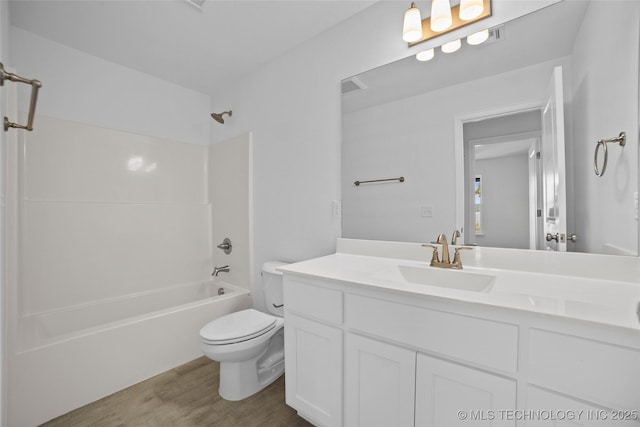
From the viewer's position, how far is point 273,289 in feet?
6.41

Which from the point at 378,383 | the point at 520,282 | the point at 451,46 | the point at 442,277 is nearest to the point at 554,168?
the point at 520,282

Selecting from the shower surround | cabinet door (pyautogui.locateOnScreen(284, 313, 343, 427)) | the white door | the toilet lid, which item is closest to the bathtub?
the shower surround

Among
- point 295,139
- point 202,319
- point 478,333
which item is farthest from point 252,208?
point 478,333

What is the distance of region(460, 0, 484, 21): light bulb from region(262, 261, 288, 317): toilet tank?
1777 mm

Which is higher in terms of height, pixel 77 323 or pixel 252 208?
pixel 252 208

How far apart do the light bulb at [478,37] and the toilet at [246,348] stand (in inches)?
68.1

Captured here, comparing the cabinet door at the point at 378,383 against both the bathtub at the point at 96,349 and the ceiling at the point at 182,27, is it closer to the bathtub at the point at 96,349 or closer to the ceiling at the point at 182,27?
the bathtub at the point at 96,349

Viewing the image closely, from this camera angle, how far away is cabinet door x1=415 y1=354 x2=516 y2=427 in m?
0.81

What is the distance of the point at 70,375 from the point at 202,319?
29.7 inches

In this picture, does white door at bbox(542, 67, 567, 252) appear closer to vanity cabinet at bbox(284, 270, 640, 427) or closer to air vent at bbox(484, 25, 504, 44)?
air vent at bbox(484, 25, 504, 44)

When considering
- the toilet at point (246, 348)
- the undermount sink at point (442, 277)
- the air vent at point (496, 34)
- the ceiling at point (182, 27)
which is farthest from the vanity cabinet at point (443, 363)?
the ceiling at point (182, 27)

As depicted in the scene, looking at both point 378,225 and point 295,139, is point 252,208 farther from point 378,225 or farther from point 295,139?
point 378,225

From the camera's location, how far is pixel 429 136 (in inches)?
58.6

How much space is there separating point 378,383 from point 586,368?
64 cm
